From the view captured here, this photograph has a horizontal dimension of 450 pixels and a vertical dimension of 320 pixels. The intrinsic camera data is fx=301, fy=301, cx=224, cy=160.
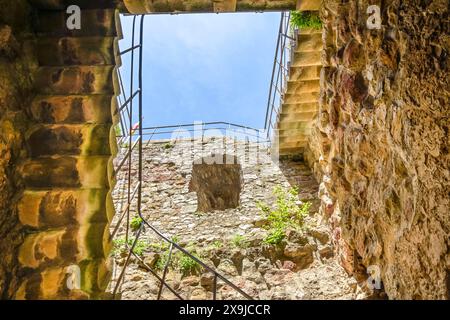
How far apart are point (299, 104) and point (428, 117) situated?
129 inches

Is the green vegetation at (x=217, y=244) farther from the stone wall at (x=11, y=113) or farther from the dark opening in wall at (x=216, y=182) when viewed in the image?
the stone wall at (x=11, y=113)

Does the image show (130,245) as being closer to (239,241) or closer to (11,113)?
(239,241)

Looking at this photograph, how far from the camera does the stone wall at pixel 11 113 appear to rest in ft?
7.57

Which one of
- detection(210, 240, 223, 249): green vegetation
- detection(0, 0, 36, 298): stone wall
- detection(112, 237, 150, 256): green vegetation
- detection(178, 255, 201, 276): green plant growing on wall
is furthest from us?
detection(210, 240, 223, 249): green vegetation

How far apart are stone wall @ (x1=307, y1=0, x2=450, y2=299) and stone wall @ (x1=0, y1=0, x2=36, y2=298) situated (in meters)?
3.00

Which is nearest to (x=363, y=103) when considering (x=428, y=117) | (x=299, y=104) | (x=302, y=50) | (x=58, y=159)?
(x=428, y=117)

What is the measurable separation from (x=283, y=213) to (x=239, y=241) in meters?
0.96

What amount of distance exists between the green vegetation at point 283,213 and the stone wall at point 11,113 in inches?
127

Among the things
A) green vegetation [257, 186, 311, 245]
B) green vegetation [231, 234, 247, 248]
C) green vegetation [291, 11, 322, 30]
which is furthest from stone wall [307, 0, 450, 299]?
green vegetation [231, 234, 247, 248]

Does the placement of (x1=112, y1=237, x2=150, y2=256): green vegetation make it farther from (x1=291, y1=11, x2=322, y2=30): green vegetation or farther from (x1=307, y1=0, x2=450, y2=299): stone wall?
(x1=291, y1=11, x2=322, y2=30): green vegetation

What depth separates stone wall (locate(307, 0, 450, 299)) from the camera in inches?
72.7

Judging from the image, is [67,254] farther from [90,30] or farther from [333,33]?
[333,33]
